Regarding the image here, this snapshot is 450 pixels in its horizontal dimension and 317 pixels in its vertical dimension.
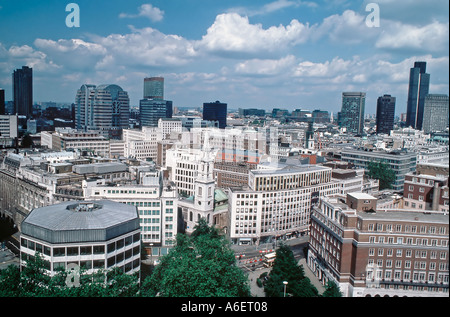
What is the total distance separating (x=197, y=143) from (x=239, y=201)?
716 inches

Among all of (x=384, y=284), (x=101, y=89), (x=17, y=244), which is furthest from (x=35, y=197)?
(x=101, y=89)

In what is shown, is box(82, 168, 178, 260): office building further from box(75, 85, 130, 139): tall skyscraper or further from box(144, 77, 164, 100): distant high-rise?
box(144, 77, 164, 100): distant high-rise

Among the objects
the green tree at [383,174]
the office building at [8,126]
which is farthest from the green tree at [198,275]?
the office building at [8,126]

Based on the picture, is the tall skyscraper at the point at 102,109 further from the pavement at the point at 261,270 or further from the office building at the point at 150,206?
the pavement at the point at 261,270

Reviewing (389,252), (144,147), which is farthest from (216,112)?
(389,252)

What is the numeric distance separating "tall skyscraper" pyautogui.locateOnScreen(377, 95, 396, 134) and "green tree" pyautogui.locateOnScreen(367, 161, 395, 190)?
39443mm

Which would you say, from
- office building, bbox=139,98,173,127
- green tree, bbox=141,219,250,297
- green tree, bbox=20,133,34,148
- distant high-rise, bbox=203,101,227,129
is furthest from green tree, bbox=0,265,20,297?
distant high-rise, bbox=203,101,227,129

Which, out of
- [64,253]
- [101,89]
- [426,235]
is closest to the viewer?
[64,253]

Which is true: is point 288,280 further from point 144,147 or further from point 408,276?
point 144,147

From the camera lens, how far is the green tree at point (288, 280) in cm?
1288

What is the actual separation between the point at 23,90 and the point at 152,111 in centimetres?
2412
